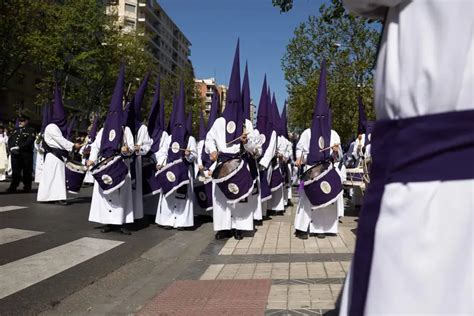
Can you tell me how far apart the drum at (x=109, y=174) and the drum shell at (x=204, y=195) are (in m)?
2.18

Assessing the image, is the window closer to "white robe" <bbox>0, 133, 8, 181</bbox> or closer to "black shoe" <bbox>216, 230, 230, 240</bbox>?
"white robe" <bbox>0, 133, 8, 181</bbox>

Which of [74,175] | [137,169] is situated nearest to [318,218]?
[137,169]

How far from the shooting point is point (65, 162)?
1323 centimetres

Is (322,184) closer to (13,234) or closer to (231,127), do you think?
(231,127)

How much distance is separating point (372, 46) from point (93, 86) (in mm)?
18977

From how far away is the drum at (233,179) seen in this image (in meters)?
8.30

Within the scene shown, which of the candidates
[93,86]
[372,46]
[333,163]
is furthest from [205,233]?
[93,86]

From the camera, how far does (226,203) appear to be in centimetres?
871

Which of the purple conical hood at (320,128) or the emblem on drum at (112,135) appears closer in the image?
the purple conical hood at (320,128)

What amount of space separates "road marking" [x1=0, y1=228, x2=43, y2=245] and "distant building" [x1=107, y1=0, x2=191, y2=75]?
63982 millimetres

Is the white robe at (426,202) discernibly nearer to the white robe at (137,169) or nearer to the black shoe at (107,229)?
the black shoe at (107,229)

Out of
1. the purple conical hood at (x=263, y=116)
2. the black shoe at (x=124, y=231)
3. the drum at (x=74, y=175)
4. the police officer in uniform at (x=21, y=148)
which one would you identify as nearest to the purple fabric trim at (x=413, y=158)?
the black shoe at (x=124, y=231)

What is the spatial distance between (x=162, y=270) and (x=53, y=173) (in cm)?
739

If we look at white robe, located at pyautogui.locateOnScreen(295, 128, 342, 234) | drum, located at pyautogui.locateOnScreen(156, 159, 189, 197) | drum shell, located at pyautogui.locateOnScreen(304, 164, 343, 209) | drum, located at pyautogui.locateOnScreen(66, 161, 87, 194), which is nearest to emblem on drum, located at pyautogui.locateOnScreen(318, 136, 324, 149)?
white robe, located at pyautogui.locateOnScreen(295, 128, 342, 234)
